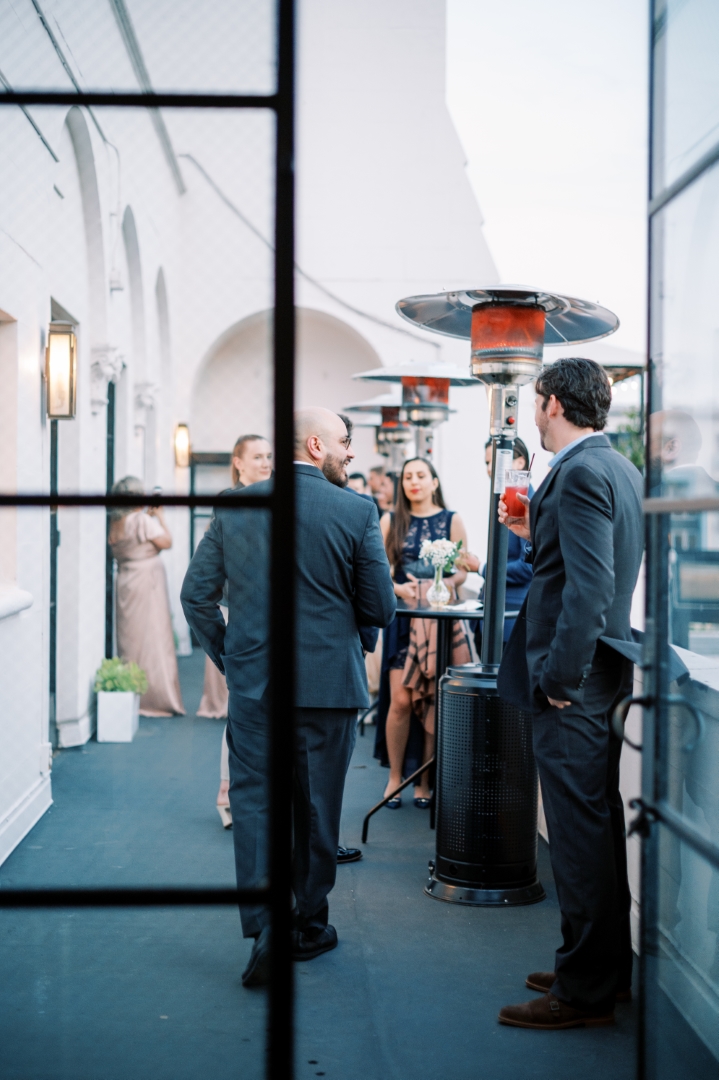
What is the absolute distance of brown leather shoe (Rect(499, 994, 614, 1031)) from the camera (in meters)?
2.84

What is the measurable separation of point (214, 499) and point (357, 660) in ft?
5.80

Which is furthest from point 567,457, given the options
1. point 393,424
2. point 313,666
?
point 393,424

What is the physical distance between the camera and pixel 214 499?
1609mm

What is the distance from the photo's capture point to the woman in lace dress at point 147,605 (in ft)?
22.4

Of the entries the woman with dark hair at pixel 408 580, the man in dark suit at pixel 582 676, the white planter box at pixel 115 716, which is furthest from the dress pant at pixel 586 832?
the white planter box at pixel 115 716

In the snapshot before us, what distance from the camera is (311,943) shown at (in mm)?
3344

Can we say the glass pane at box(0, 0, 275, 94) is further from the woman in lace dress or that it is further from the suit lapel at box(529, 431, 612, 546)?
the woman in lace dress

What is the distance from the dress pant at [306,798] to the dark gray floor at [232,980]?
0.26 meters

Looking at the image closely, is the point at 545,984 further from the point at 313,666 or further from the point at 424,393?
the point at 424,393

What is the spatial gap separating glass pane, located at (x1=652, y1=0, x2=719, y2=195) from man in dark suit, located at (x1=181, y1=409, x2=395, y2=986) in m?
1.51

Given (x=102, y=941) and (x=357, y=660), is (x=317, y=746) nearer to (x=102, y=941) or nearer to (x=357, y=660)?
(x=357, y=660)

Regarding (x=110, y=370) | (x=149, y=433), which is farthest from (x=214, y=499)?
(x=149, y=433)

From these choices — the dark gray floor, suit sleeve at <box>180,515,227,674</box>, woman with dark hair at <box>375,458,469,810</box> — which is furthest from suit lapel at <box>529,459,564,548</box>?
woman with dark hair at <box>375,458,469,810</box>

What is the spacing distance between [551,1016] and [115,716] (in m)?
3.99
